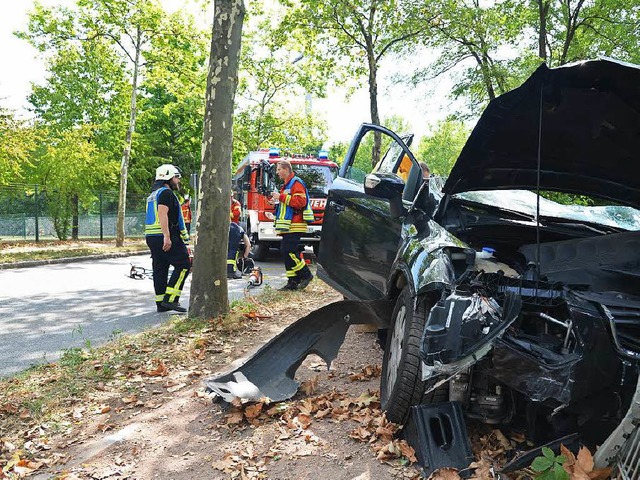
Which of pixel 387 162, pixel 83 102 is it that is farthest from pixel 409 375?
pixel 83 102

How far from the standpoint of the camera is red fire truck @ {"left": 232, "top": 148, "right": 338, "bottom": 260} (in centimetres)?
1413

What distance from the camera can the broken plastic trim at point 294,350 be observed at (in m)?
3.95

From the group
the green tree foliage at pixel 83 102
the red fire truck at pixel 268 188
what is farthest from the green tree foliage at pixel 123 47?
the red fire truck at pixel 268 188

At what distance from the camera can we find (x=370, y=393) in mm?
4000

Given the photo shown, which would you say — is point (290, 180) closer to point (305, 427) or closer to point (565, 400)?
point (305, 427)

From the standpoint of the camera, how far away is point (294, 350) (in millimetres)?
4215

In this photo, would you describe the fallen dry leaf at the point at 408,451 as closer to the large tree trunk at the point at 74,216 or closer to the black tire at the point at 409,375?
the black tire at the point at 409,375

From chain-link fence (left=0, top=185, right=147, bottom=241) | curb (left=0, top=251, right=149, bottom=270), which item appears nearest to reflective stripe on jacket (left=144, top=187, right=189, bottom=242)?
curb (left=0, top=251, right=149, bottom=270)

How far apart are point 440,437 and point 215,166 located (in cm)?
437

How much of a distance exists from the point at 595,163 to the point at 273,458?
2700 mm

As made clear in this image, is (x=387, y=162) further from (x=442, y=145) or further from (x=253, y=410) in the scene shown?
(x=442, y=145)

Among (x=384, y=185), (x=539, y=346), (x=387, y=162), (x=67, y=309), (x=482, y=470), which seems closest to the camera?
(x=539, y=346)

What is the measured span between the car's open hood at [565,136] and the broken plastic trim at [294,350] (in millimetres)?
1028

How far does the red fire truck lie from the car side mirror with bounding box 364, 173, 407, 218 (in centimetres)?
1000
